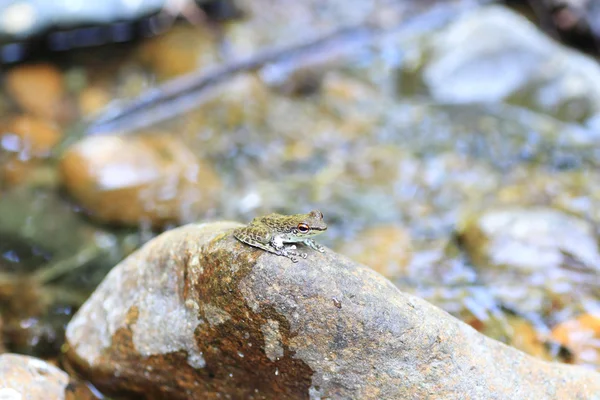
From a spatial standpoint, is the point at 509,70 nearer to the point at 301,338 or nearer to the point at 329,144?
the point at 329,144

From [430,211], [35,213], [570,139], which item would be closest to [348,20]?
[570,139]

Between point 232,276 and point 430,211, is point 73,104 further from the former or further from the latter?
point 232,276

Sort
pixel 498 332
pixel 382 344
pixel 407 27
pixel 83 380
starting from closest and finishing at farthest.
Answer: pixel 382 344 < pixel 83 380 < pixel 498 332 < pixel 407 27

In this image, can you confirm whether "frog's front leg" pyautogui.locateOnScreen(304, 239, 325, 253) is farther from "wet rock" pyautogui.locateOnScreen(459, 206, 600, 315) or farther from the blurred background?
"wet rock" pyautogui.locateOnScreen(459, 206, 600, 315)

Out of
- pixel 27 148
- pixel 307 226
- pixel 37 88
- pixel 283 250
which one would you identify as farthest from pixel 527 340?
pixel 37 88

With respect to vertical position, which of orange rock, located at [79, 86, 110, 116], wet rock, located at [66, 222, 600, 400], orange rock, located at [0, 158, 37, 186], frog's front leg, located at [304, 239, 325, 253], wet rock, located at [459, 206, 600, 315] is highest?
frog's front leg, located at [304, 239, 325, 253]

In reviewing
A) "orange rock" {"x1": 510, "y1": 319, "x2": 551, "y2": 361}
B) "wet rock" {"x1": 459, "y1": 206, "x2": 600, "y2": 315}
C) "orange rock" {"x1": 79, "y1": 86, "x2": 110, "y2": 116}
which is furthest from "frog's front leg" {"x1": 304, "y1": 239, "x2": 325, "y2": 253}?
"orange rock" {"x1": 79, "y1": 86, "x2": 110, "y2": 116}
